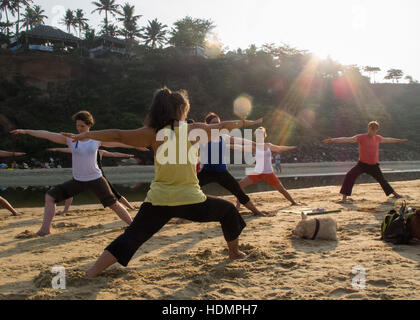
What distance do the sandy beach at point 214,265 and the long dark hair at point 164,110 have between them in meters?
1.46

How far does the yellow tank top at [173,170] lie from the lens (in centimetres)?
321

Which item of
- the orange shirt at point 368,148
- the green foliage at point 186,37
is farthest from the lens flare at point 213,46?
the orange shirt at point 368,148

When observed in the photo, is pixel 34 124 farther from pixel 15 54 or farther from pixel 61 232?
pixel 61 232

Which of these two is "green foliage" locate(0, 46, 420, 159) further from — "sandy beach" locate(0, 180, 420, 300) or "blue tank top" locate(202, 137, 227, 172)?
"sandy beach" locate(0, 180, 420, 300)

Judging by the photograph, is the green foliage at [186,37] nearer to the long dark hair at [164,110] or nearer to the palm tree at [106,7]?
the palm tree at [106,7]

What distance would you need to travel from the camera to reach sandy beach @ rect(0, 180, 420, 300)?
312cm

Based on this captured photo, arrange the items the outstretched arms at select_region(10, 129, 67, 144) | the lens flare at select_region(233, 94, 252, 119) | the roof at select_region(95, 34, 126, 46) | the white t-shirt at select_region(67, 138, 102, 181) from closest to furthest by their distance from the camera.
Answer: the outstretched arms at select_region(10, 129, 67, 144)
the white t-shirt at select_region(67, 138, 102, 181)
the lens flare at select_region(233, 94, 252, 119)
the roof at select_region(95, 34, 126, 46)

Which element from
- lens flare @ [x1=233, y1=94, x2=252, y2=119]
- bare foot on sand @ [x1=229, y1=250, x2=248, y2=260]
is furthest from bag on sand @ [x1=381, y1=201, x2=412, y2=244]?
lens flare @ [x1=233, y1=94, x2=252, y2=119]

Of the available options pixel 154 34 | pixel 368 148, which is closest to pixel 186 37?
pixel 154 34

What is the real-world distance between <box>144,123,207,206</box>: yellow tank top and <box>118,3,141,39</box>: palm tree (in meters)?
62.5

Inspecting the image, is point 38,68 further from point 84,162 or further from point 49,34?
point 84,162

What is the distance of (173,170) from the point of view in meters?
3.24

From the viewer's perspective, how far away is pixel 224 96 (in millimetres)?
48062
